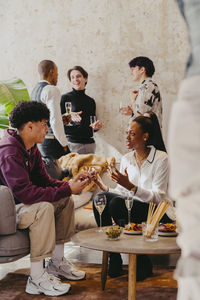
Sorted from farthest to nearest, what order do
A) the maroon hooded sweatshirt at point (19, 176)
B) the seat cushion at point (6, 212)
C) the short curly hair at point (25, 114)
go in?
the short curly hair at point (25, 114)
the maroon hooded sweatshirt at point (19, 176)
the seat cushion at point (6, 212)

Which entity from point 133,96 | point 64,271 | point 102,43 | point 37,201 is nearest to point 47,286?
point 64,271

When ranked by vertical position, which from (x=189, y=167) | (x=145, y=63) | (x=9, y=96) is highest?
(x=145, y=63)

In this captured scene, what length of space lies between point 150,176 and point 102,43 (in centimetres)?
216

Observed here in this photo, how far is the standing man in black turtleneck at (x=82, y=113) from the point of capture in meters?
4.30

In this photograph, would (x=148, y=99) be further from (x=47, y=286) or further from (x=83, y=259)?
(x=47, y=286)

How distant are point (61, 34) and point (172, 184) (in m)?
4.16

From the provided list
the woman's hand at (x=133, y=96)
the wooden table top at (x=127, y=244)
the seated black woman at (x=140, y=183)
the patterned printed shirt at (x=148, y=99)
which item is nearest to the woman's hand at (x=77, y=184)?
the seated black woman at (x=140, y=183)

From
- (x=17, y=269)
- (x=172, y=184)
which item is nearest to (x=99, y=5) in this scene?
(x=17, y=269)

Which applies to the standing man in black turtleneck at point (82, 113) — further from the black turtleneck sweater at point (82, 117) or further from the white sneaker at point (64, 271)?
the white sneaker at point (64, 271)

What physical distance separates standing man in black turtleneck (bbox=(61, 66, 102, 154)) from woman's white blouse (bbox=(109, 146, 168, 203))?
1.36m

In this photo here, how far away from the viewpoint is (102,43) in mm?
4531

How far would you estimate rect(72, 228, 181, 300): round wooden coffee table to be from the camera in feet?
6.69

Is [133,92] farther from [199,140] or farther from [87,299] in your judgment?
[199,140]

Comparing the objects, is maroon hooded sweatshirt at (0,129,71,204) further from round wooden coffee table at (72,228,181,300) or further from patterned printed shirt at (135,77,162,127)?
patterned printed shirt at (135,77,162,127)
